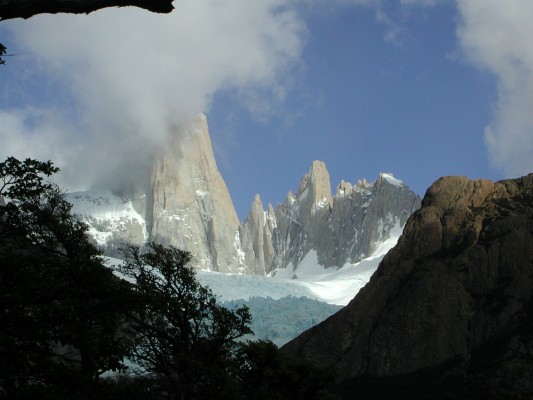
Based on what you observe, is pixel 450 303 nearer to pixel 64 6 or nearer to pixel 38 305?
pixel 38 305

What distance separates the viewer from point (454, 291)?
85.7 meters


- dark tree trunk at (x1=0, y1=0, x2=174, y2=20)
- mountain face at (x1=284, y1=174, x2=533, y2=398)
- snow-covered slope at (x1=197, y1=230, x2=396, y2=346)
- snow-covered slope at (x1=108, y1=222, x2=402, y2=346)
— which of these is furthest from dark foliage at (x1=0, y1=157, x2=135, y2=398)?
Answer: snow-covered slope at (x1=197, y1=230, x2=396, y2=346)

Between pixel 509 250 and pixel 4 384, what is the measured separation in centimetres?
8462

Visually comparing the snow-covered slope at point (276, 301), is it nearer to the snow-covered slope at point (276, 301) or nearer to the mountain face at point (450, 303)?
the snow-covered slope at point (276, 301)

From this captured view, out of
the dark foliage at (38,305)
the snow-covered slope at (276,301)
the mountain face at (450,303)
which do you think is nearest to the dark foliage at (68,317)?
the dark foliage at (38,305)

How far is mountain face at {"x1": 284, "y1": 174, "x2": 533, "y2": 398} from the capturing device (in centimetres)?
7456

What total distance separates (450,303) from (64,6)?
82278 millimetres

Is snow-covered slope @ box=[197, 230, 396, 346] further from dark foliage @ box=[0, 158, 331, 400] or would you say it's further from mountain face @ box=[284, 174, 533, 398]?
dark foliage @ box=[0, 158, 331, 400]

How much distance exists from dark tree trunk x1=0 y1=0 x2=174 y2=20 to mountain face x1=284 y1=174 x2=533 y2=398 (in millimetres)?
62167

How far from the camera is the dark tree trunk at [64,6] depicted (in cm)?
693

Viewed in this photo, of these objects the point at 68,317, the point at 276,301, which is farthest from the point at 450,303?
the point at 68,317

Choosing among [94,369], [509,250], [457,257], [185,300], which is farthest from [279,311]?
[94,369]

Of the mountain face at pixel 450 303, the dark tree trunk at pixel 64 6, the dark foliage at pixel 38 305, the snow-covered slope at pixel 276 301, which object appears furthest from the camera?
the snow-covered slope at pixel 276 301

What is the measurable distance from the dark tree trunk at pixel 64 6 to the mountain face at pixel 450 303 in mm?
62167
